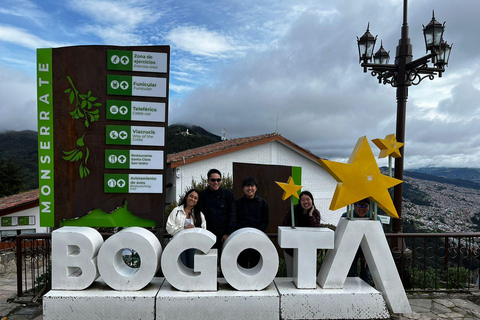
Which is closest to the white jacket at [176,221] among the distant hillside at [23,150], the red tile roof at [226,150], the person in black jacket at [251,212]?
the person in black jacket at [251,212]

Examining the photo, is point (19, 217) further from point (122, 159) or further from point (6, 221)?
point (122, 159)

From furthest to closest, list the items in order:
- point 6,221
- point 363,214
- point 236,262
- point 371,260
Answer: point 6,221 < point 363,214 < point 371,260 < point 236,262

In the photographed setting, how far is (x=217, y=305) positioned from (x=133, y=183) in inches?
89.1

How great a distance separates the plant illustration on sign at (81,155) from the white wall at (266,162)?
434 inches

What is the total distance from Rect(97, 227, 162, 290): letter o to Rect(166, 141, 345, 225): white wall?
38.1 ft

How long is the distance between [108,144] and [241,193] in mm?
3161

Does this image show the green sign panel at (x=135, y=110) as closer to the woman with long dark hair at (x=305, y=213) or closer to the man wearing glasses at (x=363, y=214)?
the woman with long dark hair at (x=305, y=213)

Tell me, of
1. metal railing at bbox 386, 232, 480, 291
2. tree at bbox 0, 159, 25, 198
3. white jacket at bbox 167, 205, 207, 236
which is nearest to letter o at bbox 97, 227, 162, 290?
white jacket at bbox 167, 205, 207, 236

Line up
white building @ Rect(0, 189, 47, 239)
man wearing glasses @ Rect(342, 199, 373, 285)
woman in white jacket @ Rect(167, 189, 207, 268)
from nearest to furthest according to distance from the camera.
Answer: woman in white jacket @ Rect(167, 189, 207, 268) → man wearing glasses @ Rect(342, 199, 373, 285) → white building @ Rect(0, 189, 47, 239)

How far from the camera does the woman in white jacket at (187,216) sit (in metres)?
4.39

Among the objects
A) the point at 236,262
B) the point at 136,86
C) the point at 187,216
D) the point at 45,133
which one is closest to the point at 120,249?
the point at 187,216

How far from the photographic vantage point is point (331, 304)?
4336 millimetres

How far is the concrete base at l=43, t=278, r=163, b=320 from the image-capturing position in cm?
413

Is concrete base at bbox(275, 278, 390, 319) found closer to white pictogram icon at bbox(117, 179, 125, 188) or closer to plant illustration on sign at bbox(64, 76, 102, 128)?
white pictogram icon at bbox(117, 179, 125, 188)
